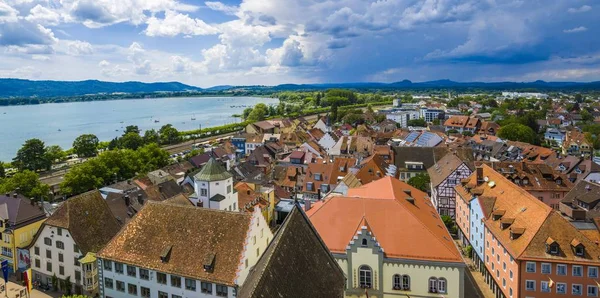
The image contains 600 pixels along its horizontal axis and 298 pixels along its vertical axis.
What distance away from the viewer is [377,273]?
103ft

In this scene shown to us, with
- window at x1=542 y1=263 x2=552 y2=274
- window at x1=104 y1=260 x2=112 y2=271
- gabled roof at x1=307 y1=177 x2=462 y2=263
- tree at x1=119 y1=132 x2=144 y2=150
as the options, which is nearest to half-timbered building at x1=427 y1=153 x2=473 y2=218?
gabled roof at x1=307 y1=177 x2=462 y2=263

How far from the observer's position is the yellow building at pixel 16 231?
43.2 metres

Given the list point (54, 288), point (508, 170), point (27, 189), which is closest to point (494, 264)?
point (508, 170)

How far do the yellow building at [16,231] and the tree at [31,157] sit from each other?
60.6 metres

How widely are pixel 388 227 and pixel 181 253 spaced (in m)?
15.6

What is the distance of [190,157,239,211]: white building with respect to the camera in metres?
47.8

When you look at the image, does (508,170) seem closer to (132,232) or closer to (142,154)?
(132,232)

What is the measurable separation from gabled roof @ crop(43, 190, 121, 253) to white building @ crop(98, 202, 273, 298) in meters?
6.52

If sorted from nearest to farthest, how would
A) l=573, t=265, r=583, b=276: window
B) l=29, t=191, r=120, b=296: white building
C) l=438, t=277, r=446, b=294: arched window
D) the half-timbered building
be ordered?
1. l=438, t=277, r=446, b=294: arched window
2. l=573, t=265, r=583, b=276: window
3. l=29, t=191, r=120, b=296: white building
4. the half-timbered building

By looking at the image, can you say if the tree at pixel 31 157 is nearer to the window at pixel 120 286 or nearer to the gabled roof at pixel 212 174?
the gabled roof at pixel 212 174

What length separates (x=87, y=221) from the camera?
40.8 m

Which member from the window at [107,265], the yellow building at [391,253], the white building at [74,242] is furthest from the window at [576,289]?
the white building at [74,242]

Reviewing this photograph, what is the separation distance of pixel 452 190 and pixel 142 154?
64832 mm

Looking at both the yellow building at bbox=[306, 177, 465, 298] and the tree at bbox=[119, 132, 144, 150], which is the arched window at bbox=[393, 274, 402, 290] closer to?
the yellow building at bbox=[306, 177, 465, 298]
